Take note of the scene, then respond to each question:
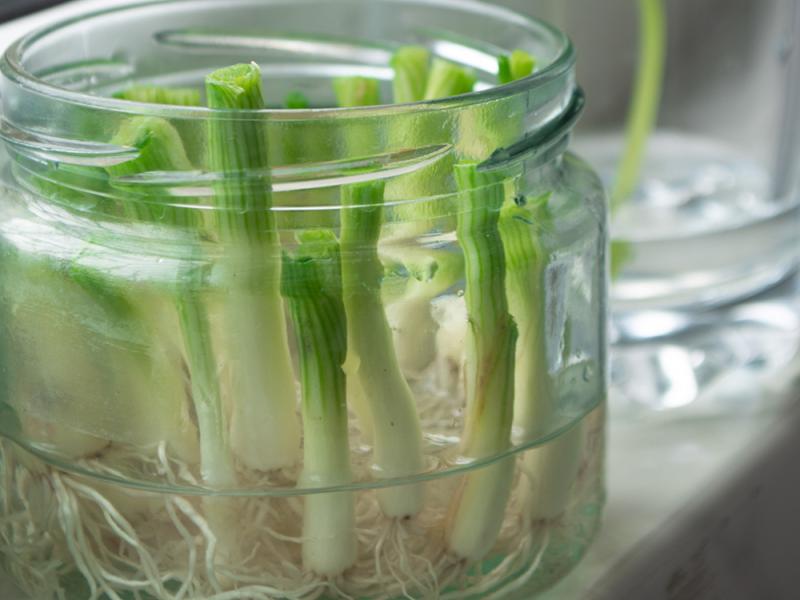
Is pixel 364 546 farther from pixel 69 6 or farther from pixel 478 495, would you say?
pixel 69 6

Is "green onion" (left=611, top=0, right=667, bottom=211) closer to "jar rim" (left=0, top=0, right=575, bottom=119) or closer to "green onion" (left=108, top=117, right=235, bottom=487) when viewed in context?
"jar rim" (left=0, top=0, right=575, bottom=119)

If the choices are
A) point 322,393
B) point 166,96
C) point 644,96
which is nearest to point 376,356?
point 322,393

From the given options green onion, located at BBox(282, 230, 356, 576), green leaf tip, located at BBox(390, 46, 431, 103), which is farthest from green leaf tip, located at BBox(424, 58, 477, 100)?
green onion, located at BBox(282, 230, 356, 576)

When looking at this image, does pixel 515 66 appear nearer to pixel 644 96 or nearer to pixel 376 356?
pixel 376 356

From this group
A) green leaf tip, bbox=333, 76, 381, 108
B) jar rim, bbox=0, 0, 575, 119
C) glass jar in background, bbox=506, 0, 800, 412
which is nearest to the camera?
jar rim, bbox=0, 0, 575, 119

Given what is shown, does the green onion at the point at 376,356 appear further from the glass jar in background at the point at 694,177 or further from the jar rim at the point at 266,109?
the glass jar in background at the point at 694,177

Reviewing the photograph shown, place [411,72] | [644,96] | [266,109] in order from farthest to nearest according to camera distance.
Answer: [644,96] < [411,72] < [266,109]

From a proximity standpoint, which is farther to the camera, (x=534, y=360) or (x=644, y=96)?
(x=644, y=96)
